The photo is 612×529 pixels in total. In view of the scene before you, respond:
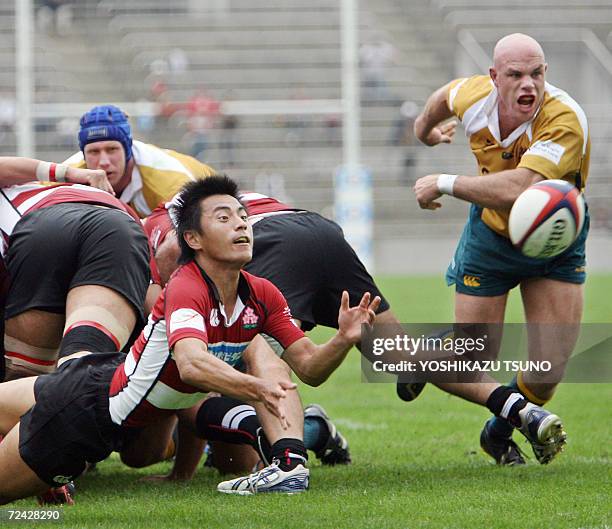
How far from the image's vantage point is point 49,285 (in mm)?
5766

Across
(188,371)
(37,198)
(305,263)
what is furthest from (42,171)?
(188,371)

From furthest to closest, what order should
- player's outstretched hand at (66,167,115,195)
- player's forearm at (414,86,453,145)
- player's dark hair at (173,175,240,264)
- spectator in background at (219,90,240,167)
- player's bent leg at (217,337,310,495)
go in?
spectator in background at (219,90,240,167) → player's forearm at (414,86,453,145) → player's outstretched hand at (66,167,115,195) → player's bent leg at (217,337,310,495) → player's dark hair at (173,175,240,264)

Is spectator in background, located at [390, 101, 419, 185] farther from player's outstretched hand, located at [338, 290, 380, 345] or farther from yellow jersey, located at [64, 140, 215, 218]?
player's outstretched hand, located at [338, 290, 380, 345]

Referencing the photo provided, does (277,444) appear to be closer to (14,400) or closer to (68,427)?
(68,427)

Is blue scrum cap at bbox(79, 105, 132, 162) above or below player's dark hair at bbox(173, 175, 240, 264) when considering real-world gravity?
above

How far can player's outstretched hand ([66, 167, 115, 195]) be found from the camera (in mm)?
6461

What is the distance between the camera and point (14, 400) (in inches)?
201

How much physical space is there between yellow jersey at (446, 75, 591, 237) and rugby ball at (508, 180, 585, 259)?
18cm

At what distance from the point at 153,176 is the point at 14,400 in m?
2.48

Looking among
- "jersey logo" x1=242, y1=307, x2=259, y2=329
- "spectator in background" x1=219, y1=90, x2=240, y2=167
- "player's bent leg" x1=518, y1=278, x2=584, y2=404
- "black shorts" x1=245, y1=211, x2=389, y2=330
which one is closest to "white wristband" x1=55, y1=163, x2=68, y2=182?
"black shorts" x1=245, y1=211, x2=389, y2=330

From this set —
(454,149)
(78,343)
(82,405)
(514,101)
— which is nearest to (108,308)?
(78,343)

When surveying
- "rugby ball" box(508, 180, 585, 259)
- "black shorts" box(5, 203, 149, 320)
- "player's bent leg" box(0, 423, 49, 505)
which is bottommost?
"player's bent leg" box(0, 423, 49, 505)

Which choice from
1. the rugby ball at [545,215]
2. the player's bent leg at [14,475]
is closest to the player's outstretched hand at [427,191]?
the rugby ball at [545,215]

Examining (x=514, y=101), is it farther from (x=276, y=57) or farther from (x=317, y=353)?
(x=276, y=57)
